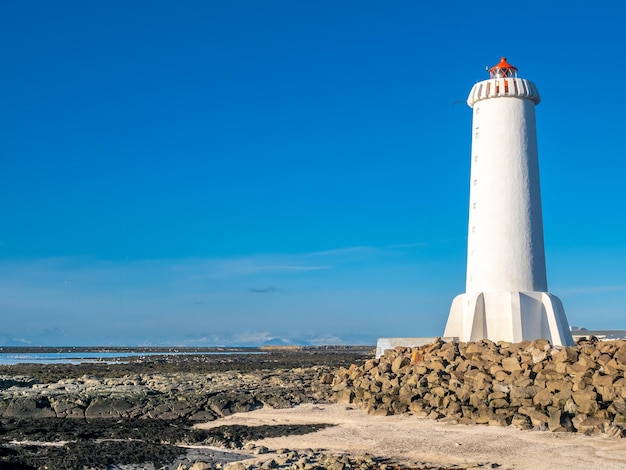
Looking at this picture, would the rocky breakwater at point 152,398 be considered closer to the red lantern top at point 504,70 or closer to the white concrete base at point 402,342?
the white concrete base at point 402,342

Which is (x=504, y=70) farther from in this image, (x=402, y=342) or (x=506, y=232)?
(x=402, y=342)

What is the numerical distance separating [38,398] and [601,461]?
43.8 ft

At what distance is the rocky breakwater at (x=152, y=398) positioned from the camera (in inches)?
707

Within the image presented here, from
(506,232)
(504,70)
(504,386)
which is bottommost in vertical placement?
(504,386)

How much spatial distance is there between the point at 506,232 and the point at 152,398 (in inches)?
437

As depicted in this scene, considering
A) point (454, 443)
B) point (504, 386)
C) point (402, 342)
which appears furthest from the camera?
point (402, 342)

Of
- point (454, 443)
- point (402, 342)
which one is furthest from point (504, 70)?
point (454, 443)

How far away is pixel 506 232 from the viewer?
22406mm

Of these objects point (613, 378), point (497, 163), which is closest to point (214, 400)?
point (613, 378)

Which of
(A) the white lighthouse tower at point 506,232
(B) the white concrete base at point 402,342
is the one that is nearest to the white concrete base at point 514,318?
(A) the white lighthouse tower at point 506,232

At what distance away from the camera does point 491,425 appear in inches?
592

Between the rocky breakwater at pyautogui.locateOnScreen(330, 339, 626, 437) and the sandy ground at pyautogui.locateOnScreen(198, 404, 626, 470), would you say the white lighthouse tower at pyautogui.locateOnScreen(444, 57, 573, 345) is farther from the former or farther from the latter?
the sandy ground at pyautogui.locateOnScreen(198, 404, 626, 470)

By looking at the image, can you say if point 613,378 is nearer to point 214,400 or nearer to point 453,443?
point 453,443

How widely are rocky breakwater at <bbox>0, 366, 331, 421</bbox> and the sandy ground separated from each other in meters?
1.63
